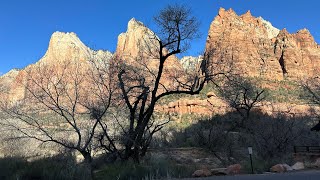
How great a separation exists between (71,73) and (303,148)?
20.8 metres

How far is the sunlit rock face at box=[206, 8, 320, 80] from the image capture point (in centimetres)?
11569

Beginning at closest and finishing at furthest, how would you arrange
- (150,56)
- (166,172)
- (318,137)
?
(166,172) → (150,56) → (318,137)

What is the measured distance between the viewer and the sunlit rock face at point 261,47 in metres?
116

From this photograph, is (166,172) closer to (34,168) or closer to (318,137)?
(34,168)

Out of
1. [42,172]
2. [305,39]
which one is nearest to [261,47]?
[305,39]

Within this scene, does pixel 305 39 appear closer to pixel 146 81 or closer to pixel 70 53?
pixel 70 53

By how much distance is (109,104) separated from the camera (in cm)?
2067

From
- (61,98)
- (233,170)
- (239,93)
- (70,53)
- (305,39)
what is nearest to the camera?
(233,170)

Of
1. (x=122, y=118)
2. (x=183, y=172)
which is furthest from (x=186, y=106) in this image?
(x=183, y=172)

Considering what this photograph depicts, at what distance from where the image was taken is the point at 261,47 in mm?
125750

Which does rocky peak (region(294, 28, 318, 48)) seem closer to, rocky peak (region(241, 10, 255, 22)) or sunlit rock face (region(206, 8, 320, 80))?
sunlit rock face (region(206, 8, 320, 80))

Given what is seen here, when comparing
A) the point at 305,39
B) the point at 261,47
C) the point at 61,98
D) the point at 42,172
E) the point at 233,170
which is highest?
the point at 305,39

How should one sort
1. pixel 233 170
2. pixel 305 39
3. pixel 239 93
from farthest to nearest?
pixel 305 39 → pixel 239 93 → pixel 233 170

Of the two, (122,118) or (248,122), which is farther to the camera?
(248,122)
